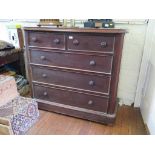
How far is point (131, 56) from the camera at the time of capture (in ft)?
5.85

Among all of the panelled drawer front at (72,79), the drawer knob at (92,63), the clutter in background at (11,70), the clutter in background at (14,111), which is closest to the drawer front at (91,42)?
the drawer knob at (92,63)

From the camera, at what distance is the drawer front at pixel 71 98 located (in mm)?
1544

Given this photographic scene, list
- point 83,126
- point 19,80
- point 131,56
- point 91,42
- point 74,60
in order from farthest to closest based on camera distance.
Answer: point 19,80, point 131,56, point 83,126, point 74,60, point 91,42

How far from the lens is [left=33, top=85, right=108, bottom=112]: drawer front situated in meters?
1.54

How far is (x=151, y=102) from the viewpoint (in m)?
1.46

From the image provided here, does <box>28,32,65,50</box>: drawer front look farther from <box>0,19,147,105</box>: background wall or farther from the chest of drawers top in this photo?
<box>0,19,147,105</box>: background wall

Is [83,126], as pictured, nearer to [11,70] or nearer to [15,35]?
[11,70]

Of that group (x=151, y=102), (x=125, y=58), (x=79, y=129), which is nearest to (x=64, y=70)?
(x=79, y=129)

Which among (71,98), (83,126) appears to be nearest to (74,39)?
(71,98)

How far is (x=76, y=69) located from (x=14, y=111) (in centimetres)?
68

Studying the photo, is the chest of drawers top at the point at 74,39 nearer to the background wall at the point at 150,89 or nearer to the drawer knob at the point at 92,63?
the drawer knob at the point at 92,63

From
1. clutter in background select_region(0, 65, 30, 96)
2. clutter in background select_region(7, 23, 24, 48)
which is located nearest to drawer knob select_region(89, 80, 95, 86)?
clutter in background select_region(0, 65, 30, 96)

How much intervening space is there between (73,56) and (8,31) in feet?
4.26

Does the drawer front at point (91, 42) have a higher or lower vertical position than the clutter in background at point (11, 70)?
higher
